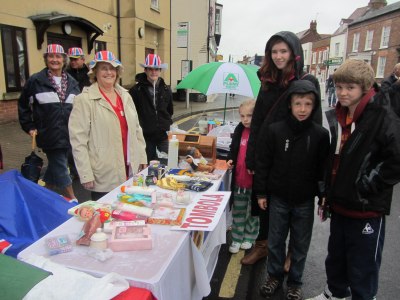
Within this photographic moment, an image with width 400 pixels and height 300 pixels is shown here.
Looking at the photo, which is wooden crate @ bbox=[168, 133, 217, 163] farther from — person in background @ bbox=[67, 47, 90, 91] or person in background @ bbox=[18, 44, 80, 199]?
person in background @ bbox=[67, 47, 90, 91]

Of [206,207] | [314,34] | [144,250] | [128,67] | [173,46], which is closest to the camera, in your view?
[144,250]

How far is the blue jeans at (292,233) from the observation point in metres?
2.49

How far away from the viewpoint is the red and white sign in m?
1.96

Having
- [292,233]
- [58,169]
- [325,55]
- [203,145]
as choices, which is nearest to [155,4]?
[58,169]

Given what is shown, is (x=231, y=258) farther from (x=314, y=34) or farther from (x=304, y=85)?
(x=314, y=34)

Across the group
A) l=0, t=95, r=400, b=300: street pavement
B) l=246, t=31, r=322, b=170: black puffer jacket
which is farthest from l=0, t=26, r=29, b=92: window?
l=246, t=31, r=322, b=170: black puffer jacket

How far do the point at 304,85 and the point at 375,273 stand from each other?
133cm

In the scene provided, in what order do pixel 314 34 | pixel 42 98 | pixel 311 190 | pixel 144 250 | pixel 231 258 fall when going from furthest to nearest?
1. pixel 314 34
2. pixel 42 98
3. pixel 231 258
4. pixel 311 190
5. pixel 144 250

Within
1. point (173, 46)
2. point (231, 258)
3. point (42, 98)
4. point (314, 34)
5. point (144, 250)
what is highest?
point (314, 34)

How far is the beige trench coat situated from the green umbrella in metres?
1.43

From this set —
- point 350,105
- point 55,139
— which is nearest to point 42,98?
point 55,139

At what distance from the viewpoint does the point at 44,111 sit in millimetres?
3828

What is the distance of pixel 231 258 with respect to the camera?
3211mm

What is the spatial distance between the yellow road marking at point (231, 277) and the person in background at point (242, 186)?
8 centimetres
